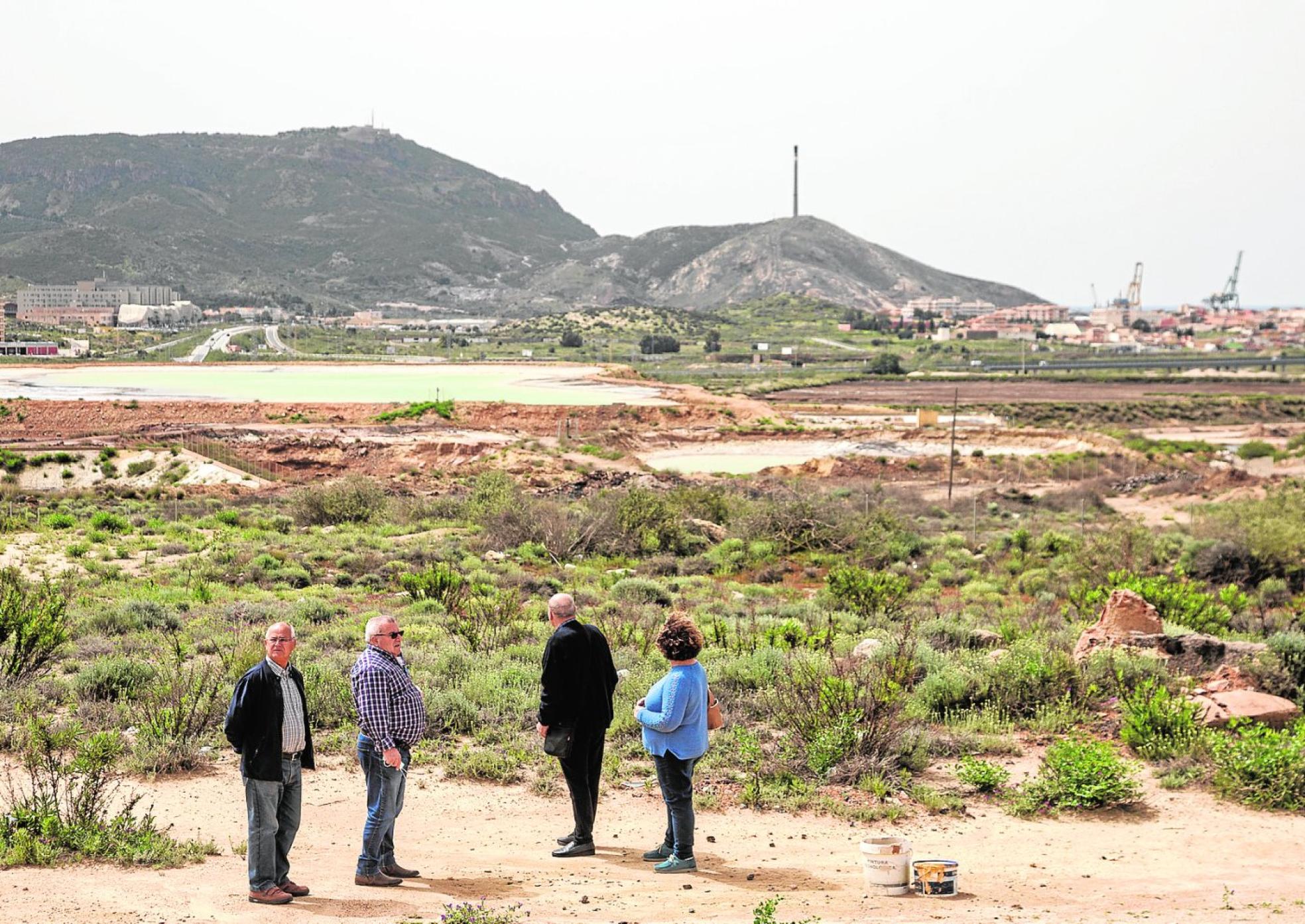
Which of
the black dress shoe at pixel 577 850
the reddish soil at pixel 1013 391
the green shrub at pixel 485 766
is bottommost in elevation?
the green shrub at pixel 485 766

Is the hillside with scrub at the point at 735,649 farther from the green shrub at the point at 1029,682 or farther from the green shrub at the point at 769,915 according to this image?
the green shrub at the point at 769,915

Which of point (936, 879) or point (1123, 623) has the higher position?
point (1123, 623)

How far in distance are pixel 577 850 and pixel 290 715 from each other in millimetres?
1999

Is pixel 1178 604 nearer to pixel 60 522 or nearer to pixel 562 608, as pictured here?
pixel 562 608

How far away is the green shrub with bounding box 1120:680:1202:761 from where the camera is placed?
9875 millimetres

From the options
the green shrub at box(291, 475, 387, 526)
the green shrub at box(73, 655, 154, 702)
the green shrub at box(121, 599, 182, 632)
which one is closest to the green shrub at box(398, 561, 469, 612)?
the green shrub at box(121, 599, 182, 632)

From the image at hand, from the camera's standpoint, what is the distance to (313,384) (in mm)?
72562

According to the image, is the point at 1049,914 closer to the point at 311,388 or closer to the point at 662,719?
the point at 662,719

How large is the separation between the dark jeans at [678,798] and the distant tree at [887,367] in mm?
109554

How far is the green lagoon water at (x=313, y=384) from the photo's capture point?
62156 millimetres

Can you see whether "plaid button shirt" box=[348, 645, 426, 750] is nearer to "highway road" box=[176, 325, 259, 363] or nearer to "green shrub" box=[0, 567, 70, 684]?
"green shrub" box=[0, 567, 70, 684]

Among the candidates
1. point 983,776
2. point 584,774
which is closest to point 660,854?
point 584,774

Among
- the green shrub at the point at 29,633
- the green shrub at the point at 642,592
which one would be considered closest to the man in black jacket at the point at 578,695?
the green shrub at the point at 29,633

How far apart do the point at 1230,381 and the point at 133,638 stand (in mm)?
118675
